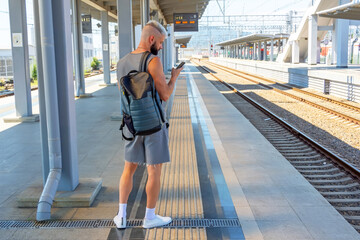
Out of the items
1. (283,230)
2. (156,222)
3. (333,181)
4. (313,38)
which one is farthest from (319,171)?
(313,38)

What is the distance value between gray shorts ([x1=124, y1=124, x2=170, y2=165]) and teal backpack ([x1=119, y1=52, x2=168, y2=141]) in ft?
0.23

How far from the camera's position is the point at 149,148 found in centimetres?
304

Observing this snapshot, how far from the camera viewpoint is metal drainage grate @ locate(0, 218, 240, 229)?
3.28 metres

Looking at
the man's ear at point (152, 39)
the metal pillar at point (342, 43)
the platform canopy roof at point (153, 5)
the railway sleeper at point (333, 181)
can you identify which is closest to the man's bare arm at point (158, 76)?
the man's ear at point (152, 39)

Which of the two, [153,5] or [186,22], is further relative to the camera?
[186,22]

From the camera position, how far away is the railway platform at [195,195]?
10.5 ft

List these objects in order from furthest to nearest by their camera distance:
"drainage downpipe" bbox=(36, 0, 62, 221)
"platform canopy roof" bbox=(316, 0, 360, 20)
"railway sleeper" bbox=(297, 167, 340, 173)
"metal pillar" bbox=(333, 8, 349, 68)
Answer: "metal pillar" bbox=(333, 8, 349, 68) < "platform canopy roof" bbox=(316, 0, 360, 20) < "railway sleeper" bbox=(297, 167, 340, 173) < "drainage downpipe" bbox=(36, 0, 62, 221)

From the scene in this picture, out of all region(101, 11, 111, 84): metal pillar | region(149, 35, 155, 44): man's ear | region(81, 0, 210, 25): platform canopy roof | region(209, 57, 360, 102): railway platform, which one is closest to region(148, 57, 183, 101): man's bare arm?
region(149, 35, 155, 44): man's ear

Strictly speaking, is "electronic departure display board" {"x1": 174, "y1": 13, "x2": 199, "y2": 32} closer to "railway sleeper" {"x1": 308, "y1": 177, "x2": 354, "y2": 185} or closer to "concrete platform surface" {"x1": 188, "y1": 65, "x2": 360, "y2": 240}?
"concrete platform surface" {"x1": 188, "y1": 65, "x2": 360, "y2": 240}

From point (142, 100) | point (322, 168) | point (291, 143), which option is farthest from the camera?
point (291, 143)

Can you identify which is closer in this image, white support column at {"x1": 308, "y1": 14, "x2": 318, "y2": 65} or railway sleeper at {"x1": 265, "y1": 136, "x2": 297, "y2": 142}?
railway sleeper at {"x1": 265, "y1": 136, "x2": 297, "y2": 142}

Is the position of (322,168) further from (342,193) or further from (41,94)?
(41,94)

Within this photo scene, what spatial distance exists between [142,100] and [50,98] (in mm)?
1133

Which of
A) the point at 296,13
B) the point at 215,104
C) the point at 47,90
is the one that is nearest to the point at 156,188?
the point at 47,90
